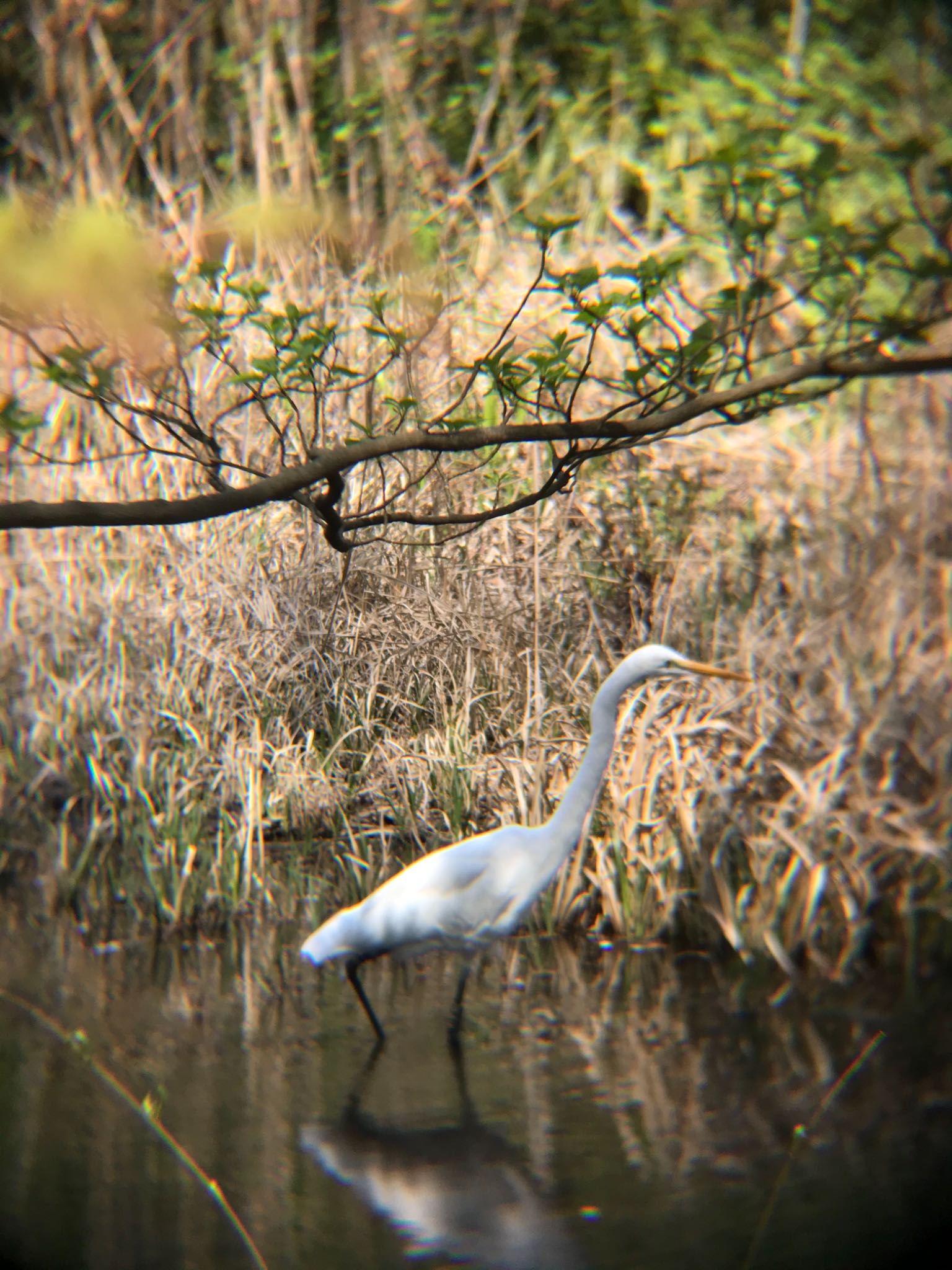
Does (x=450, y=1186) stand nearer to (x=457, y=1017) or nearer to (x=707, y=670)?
(x=457, y=1017)

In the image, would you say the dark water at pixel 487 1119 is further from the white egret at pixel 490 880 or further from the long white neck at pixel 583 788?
the long white neck at pixel 583 788

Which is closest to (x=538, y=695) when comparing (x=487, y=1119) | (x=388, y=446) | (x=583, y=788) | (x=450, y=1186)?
(x=583, y=788)

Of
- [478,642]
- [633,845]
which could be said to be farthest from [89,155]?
[633,845]

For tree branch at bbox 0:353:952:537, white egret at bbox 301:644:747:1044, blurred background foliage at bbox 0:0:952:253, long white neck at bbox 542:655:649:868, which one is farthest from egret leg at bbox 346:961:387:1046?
blurred background foliage at bbox 0:0:952:253

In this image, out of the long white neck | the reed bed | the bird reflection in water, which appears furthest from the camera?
the reed bed

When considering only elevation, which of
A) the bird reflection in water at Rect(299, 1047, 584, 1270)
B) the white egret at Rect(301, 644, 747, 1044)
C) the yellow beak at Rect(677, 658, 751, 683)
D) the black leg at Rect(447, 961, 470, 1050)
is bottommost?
the bird reflection in water at Rect(299, 1047, 584, 1270)

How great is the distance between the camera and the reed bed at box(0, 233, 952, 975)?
3.53m

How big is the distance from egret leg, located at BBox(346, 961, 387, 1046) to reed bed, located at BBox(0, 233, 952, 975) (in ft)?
2.78

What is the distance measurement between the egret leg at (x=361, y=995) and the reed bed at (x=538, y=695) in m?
0.85

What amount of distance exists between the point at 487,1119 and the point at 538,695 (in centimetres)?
169

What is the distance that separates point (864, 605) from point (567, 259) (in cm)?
311

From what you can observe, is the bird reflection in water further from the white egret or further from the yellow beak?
the yellow beak

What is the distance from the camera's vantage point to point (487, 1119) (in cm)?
275

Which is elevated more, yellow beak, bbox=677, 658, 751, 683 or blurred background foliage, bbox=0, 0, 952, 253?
blurred background foliage, bbox=0, 0, 952, 253
